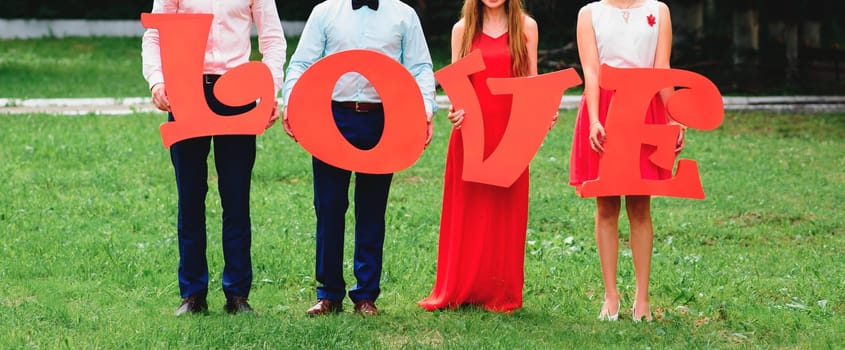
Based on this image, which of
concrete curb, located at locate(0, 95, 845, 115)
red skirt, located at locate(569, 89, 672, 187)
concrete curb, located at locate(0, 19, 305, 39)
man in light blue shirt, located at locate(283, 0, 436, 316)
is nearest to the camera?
man in light blue shirt, located at locate(283, 0, 436, 316)

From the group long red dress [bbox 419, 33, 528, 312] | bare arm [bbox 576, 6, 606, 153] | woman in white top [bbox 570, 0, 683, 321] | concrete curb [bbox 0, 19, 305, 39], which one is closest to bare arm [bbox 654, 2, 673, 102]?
woman in white top [bbox 570, 0, 683, 321]

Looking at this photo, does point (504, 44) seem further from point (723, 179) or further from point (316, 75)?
point (723, 179)

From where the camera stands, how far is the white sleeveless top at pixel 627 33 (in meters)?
6.20

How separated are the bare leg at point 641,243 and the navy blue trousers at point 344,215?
1.35m

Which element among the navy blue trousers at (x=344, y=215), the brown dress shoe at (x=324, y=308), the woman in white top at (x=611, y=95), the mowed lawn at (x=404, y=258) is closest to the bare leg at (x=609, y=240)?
A: the woman in white top at (x=611, y=95)

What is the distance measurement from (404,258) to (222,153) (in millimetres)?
2371

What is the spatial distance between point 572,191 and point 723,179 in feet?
6.08

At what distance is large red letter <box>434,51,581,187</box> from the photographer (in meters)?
6.25

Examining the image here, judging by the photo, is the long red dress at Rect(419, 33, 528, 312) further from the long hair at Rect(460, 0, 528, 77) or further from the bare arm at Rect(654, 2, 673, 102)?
the bare arm at Rect(654, 2, 673, 102)

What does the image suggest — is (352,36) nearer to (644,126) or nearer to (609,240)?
(644,126)

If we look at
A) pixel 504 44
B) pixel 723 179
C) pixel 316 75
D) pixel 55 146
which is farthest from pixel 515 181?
pixel 55 146

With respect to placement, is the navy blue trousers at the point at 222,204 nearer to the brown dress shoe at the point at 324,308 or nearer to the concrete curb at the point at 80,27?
the brown dress shoe at the point at 324,308

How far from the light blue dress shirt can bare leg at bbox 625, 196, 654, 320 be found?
126cm

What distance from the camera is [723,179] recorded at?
12648 mm
